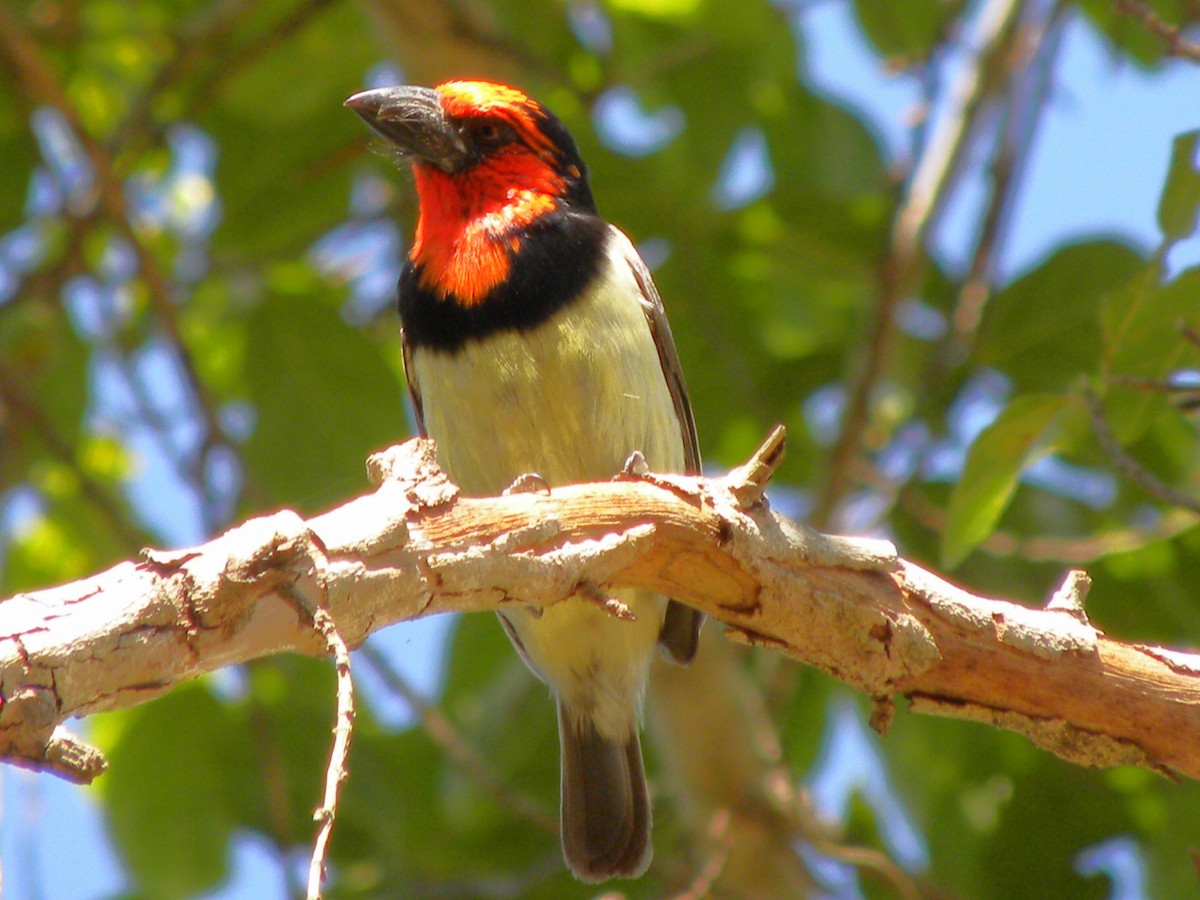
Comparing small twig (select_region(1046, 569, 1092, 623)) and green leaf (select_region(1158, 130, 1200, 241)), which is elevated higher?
green leaf (select_region(1158, 130, 1200, 241))

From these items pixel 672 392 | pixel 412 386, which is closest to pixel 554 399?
pixel 672 392

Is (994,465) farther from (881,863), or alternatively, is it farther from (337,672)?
(337,672)

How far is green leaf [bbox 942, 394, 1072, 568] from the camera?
2.85m

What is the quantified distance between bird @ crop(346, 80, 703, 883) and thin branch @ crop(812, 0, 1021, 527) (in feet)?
2.07

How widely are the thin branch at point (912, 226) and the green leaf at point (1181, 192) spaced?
4.89ft

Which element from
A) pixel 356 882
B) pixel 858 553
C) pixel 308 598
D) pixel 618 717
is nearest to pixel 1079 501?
pixel 618 717

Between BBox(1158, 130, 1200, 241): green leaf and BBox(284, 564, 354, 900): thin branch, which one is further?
BBox(1158, 130, 1200, 241): green leaf

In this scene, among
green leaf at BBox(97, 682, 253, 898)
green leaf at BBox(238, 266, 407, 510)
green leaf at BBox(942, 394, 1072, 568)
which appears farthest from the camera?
green leaf at BBox(97, 682, 253, 898)

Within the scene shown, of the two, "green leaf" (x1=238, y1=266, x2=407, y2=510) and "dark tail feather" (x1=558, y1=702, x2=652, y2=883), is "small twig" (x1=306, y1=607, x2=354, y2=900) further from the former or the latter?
"green leaf" (x1=238, y1=266, x2=407, y2=510)

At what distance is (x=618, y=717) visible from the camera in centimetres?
383

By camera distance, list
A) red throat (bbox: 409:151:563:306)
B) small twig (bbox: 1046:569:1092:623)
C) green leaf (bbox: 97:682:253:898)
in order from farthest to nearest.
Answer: green leaf (bbox: 97:682:253:898)
red throat (bbox: 409:151:563:306)
small twig (bbox: 1046:569:1092:623)

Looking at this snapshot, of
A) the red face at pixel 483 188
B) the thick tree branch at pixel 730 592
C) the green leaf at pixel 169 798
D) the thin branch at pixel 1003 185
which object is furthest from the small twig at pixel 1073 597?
the green leaf at pixel 169 798

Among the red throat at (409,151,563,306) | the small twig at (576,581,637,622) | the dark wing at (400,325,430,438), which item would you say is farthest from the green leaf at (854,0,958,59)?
the small twig at (576,581,637,622)

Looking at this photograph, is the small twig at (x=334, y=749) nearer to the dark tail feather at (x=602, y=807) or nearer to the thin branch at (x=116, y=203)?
the dark tail feather at (x=602, y=807)
